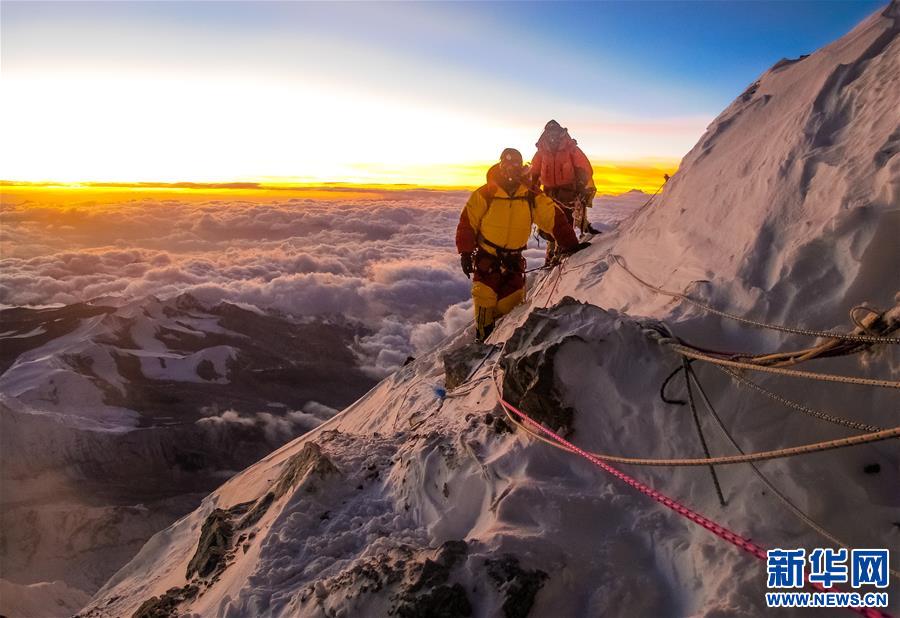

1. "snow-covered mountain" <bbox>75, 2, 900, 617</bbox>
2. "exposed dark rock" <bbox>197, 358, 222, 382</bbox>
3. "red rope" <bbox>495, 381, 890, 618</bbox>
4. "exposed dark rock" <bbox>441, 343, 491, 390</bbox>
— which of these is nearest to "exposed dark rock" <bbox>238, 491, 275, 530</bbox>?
"snow-covered mountain" <bbox>75, 2, 900, 617</bbox>

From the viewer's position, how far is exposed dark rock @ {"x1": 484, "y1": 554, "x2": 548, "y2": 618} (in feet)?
9.93

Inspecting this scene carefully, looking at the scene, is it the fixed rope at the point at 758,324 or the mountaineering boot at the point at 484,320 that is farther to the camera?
the mountaineering boot at the point at 484,320

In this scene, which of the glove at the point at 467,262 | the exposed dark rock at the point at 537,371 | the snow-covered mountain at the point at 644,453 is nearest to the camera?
the snow-covered mountain at the point at 644,453

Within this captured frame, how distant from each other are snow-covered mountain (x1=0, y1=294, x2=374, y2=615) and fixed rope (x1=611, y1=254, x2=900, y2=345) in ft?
69.7

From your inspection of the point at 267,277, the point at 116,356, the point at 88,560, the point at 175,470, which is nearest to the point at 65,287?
the point at 267,277

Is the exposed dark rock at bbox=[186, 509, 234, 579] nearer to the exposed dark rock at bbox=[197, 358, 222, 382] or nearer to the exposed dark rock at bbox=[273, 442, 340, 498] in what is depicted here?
the exposed dark rock at bbox=[273, 442, 340, 498]

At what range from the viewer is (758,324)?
3217mm

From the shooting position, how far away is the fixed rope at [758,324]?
2535 mm

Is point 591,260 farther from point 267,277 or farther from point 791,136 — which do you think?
point 267,277

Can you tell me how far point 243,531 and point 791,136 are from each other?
661 centimetres

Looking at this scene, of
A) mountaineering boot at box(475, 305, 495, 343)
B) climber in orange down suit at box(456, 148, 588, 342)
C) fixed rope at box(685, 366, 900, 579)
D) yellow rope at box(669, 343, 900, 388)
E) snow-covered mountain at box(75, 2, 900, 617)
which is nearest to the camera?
yellow rope at box(669, 343, 900, 388)

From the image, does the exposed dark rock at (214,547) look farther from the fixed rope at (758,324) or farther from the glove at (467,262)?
the fixed rope at (758,324)

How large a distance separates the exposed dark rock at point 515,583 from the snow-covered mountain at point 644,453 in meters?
0.01

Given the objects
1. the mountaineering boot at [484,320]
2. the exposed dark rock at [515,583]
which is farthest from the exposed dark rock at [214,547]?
the mountaineering boot at [484,320]
